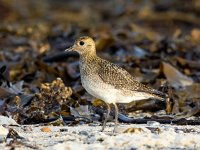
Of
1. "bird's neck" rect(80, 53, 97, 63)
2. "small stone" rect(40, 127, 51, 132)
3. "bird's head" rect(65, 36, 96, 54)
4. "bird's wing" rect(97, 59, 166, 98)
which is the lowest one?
"small stone" rect(40, 127, 51, 132)

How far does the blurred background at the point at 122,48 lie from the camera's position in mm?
8008

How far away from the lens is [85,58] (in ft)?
20.7

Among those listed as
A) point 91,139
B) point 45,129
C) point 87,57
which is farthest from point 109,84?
point 91,139

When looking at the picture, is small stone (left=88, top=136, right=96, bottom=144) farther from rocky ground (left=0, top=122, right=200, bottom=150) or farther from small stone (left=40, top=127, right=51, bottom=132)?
small stone (left=40, top=127, right=51, bottom=132)

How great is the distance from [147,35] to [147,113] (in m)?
5.60

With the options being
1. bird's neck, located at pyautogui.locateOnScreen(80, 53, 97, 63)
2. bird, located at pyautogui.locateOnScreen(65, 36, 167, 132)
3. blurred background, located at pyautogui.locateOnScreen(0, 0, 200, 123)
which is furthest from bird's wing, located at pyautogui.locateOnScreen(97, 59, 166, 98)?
blurred background, located at pyautogui.locateOnScreen(0, 0, 200, 123)

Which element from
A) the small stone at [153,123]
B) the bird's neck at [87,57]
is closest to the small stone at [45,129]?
the bird's neck at [87,57]

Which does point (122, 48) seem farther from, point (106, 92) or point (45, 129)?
point (45, 129)

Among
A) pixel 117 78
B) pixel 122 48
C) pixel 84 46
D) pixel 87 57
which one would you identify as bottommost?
pixel 117 78

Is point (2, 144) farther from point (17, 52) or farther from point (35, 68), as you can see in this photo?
point (17, 52)

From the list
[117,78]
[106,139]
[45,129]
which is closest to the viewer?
[106,139]

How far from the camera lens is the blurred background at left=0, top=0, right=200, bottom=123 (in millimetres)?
8008

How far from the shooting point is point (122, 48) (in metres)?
10.6

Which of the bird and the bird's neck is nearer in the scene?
the bird
